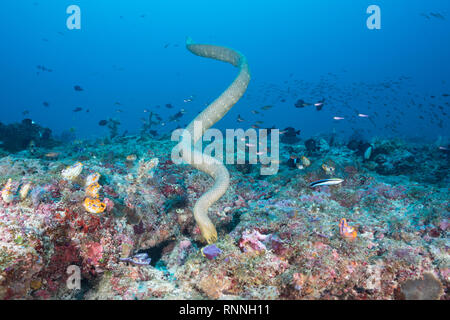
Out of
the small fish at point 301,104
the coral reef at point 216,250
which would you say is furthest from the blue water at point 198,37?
the coral reef at point 216,250

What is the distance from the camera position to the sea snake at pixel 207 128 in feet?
11.9

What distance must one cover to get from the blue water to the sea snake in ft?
347

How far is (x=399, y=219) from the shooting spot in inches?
163

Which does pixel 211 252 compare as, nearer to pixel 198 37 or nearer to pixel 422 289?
pixel 422 289

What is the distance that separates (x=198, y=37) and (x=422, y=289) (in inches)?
6149

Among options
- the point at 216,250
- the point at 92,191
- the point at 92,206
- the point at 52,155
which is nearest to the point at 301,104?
the point at 216,250

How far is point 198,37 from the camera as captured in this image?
137375 mm

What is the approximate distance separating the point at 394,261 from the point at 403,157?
29.4 feet

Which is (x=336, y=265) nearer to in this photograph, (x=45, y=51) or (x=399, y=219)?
(x=399, y=219)

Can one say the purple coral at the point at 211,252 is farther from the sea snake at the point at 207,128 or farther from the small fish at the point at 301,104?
the small fish at the point at 301,104

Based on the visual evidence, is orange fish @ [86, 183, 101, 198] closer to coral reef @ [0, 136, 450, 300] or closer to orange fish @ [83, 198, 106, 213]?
coral reef @ [0, 136, 450, 300]

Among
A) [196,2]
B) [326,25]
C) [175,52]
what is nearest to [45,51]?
[175,52]

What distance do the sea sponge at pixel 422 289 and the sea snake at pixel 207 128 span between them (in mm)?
2455

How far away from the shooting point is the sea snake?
3.62 metres
